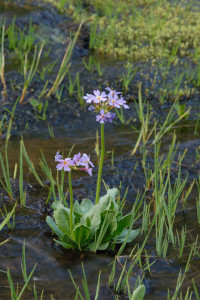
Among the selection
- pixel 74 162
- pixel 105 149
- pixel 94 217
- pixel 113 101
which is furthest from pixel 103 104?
pixel 105 149

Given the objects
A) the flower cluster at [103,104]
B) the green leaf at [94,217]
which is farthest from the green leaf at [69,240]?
the flower cluster at [103,104]

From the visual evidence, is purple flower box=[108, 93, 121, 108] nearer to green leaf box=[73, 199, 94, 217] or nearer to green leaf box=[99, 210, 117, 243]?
green leaf box=[99, 210, 117, 243]

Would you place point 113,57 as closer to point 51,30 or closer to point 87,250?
point 51,30

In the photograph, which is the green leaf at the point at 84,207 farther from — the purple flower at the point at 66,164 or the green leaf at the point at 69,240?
the purple flower at the point at 66,164

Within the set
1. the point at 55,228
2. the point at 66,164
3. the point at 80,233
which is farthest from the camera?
the point at 55,228

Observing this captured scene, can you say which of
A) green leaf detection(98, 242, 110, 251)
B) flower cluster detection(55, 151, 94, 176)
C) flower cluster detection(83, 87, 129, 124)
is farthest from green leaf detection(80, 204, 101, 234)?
flower cluster detection(83, 87, 129, 124)

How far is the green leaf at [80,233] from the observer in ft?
8.03

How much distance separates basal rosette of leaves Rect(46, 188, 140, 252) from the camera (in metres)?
2.49

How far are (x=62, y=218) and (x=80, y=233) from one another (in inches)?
6.0

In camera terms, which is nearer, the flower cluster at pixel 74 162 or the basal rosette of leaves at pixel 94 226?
the flower cluster at pixel 74 162

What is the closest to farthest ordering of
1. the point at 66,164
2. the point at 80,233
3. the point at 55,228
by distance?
the point at 66,164 < the point at 80,233 < the point at 55,228

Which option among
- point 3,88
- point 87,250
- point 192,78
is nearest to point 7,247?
point 87,250

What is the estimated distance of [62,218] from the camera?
2.57 m

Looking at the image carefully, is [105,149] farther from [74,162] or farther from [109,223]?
[74,162]
